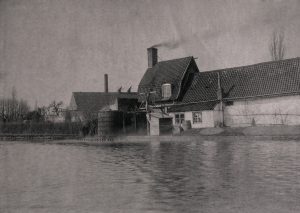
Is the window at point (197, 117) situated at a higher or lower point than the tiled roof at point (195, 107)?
lower

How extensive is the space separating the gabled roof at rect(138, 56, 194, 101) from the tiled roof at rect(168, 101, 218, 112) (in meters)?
1.39

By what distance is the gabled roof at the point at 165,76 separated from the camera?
3800 centimetres

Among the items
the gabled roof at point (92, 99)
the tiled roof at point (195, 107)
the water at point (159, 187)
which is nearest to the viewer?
Answer: the water at point (159, 187)

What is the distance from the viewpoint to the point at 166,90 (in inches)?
1512

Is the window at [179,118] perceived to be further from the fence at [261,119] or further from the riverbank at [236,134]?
the fence at [261,119]

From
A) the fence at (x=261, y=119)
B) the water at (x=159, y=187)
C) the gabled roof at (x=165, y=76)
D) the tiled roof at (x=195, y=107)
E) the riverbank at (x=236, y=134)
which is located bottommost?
the water at (x=159, y=187)

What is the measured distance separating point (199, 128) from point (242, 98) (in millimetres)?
4284

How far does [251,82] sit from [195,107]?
521cm

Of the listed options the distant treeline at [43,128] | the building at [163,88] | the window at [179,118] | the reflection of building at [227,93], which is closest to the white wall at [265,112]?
the reflection of building at [227,93]

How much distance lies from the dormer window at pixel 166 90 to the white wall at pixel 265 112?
6.87 m

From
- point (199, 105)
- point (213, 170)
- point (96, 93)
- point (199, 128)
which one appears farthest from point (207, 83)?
point (96, 93)

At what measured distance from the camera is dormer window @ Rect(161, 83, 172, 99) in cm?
3788

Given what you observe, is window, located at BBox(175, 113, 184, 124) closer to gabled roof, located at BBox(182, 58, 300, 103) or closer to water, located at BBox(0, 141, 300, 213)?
gabled roof, located at BBox(182, 58, 300, 103)

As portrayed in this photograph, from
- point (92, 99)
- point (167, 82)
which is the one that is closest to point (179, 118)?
point (167, 82)
